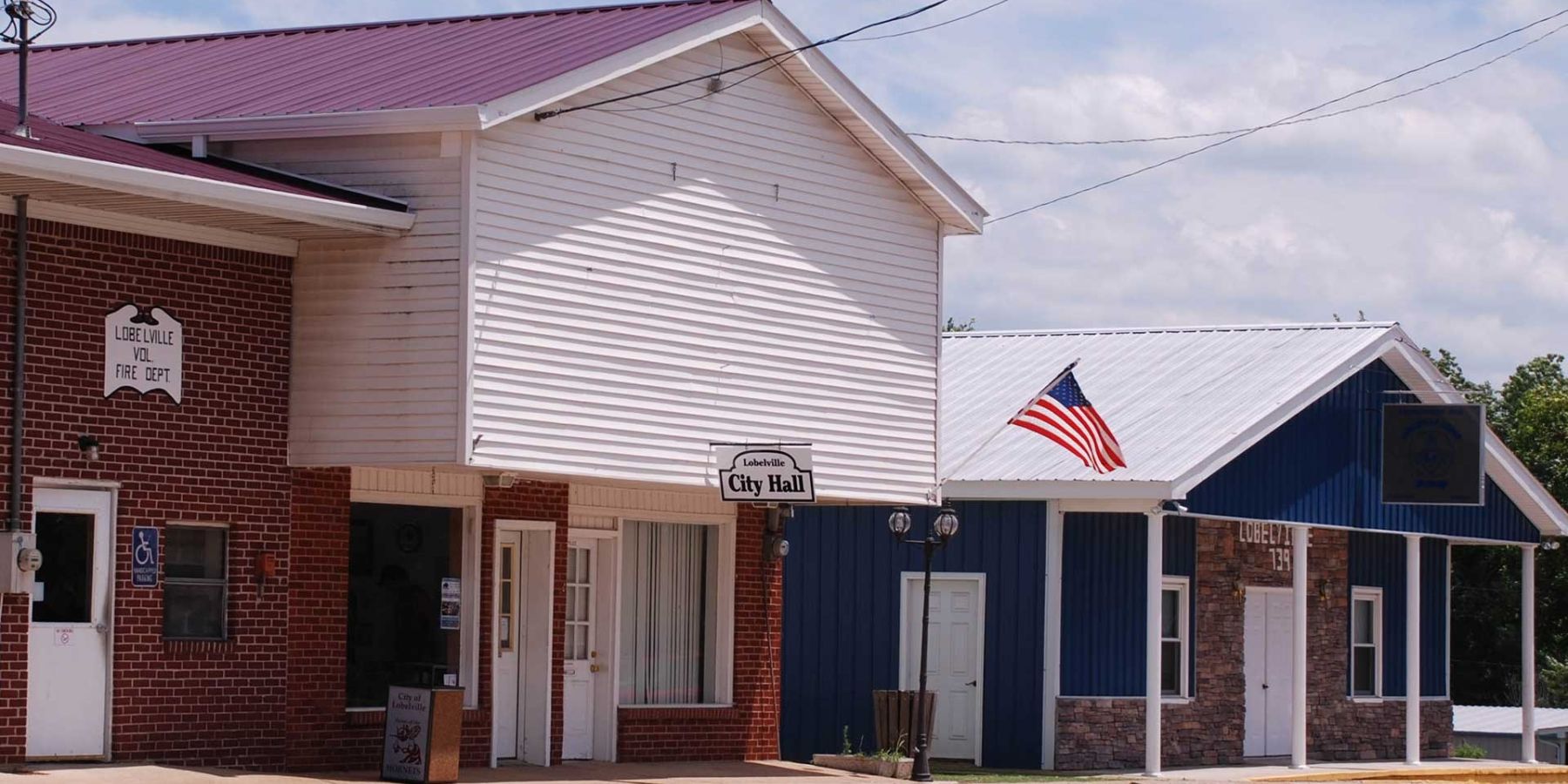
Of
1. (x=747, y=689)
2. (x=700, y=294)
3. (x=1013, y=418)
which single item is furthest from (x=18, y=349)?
(x=1013, y=418)

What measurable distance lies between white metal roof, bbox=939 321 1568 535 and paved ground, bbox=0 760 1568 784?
325 centimetres

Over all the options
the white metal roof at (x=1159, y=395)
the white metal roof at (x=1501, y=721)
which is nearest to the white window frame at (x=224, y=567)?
the white metal roof at (x=1159, y=395)

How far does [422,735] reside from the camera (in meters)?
17.9

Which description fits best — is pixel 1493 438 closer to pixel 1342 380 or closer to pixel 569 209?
pixel 1342 380

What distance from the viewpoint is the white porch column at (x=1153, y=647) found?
2400cm

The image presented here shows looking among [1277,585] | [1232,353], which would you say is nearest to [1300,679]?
[1277,585]

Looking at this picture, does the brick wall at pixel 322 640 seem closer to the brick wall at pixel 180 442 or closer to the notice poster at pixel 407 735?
the brick wall at pixel 180 442

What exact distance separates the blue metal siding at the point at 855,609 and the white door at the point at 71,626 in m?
11.0

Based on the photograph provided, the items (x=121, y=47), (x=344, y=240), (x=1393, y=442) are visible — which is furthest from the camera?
(x=1393, y=442)

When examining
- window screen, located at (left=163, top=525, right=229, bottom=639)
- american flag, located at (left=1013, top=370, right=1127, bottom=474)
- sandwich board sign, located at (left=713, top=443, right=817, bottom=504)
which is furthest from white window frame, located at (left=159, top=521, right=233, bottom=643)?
american flag, located at (left=1013, top=370, right=1127, bottom=474)

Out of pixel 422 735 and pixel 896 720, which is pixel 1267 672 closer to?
pixel 896 720

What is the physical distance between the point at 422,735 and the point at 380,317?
3229mm

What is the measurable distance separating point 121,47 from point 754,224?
704 cm

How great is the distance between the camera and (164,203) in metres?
16.4
